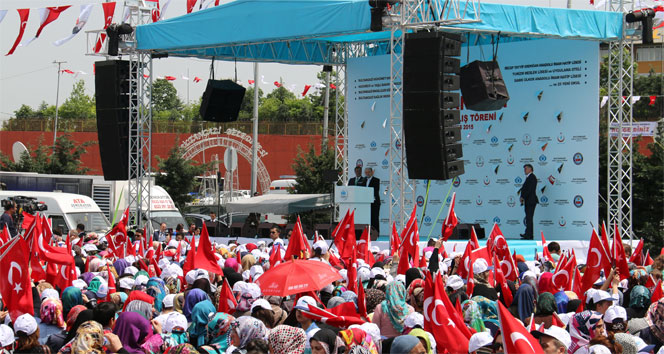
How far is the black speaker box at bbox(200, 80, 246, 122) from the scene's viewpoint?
22.8 m

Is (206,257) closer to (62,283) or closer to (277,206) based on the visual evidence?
(62,283)

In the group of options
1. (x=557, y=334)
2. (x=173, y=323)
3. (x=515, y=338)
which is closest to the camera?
(x=515, y=338)

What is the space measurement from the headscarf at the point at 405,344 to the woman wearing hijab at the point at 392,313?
1533mm

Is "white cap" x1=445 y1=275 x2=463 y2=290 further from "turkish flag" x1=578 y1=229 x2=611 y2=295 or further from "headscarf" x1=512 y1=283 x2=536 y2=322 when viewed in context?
"turkish flag" x1=578 y1=229 x2=611 y2=295

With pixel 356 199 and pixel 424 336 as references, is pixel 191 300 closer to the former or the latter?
pixel 424 336

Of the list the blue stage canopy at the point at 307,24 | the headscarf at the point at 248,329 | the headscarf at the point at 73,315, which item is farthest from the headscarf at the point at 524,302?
the blue stage canopy at the point at 307,24

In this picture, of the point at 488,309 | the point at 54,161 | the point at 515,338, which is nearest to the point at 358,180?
the point at 488,309

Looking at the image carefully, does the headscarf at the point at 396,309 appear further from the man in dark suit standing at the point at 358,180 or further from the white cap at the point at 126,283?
the man in dark suit standing at the point at 358,180

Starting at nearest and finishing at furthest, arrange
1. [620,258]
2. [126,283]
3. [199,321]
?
1. [199,321]
2. [126,283]
3. [620,258]

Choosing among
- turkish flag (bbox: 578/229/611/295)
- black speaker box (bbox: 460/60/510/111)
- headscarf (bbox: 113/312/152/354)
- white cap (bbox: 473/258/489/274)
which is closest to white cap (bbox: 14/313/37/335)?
headscarf (bbox: 113/312/152/354)

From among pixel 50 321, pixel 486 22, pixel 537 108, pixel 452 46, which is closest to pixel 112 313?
pixel 50 321

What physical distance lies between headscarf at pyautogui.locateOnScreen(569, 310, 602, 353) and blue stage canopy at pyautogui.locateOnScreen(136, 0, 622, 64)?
33.9 feet

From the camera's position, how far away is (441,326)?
6871mm

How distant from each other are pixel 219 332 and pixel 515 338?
2345mm
